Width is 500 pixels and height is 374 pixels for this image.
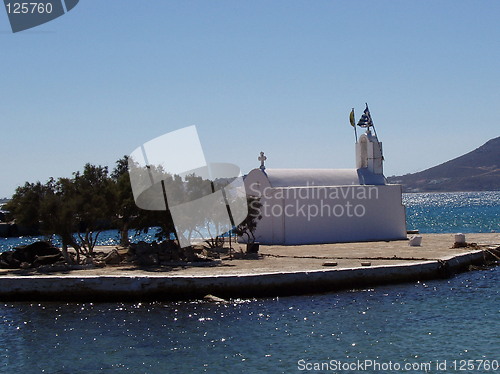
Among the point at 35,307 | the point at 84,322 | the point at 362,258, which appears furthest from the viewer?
the point at 362,258

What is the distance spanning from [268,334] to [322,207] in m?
17.6

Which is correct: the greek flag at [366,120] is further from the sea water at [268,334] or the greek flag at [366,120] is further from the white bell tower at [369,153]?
the sea water at [268,334]

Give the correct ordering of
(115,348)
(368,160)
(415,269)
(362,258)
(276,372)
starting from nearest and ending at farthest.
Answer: (276,372) < (115,348) < (415,269) < (362,258) < (368,160)

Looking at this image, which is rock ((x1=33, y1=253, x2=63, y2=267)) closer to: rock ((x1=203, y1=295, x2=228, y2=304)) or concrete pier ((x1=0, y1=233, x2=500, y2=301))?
concrete pier ((x1=0, y1=233, x2=500, y2=301))

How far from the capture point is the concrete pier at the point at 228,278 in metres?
22.2

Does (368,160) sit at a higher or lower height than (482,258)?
higher

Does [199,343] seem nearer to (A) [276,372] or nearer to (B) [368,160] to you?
(A) [276,372]

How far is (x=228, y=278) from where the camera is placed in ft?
73.0

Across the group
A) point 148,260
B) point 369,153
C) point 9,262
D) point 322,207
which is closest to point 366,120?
point 369,153

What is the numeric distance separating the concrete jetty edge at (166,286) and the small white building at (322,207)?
10.4 m

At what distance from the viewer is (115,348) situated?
16.6 meters

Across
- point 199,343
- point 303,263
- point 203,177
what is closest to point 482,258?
point 303,263

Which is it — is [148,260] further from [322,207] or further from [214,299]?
[322,207]

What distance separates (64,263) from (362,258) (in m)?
11.6
